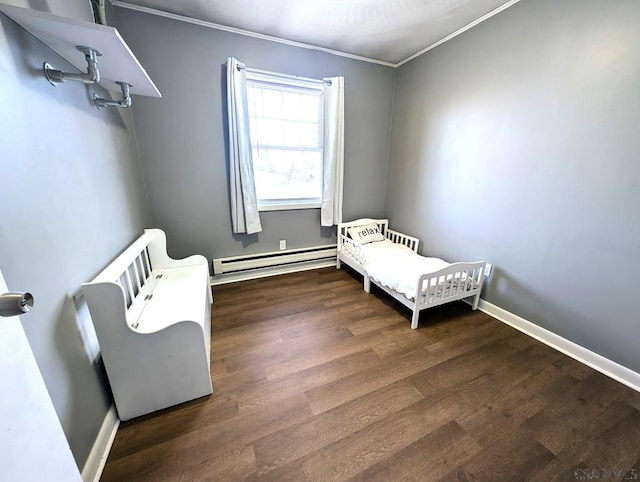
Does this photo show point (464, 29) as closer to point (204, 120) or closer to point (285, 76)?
point (285, 76)

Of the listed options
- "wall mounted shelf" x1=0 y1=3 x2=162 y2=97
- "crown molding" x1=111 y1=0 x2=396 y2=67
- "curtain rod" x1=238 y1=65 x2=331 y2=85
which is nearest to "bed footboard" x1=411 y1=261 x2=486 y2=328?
"wall mounted shelf" x1=0 y1=3 x2=162 y2=97

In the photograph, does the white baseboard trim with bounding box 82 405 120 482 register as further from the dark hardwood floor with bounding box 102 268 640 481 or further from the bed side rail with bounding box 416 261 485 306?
the bed side rail with bounding box 416 261 485 306

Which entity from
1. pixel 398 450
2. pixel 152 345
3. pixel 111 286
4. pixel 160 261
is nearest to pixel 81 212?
pixel 111 286

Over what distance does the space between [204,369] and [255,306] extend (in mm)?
966

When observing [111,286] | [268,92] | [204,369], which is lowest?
[204,369]

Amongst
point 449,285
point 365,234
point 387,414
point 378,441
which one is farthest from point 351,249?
point 378,441

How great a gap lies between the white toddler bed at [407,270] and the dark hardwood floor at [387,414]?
0.86 ft

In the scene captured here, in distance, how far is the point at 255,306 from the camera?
2.36 metres

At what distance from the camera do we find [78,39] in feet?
3.01

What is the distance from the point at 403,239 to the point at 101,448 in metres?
2.98

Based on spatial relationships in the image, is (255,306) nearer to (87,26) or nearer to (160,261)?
(160,261)

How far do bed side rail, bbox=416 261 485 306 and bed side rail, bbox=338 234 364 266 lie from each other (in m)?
0.80

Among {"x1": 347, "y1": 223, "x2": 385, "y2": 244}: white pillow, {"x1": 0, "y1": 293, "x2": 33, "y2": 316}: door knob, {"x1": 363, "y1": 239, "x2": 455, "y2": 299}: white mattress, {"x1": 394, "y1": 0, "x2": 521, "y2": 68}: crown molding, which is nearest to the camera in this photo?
{"x1": 0, "y1": 293, "x2": 33, "y2": 316}: door knob

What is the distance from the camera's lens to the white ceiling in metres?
1.89
